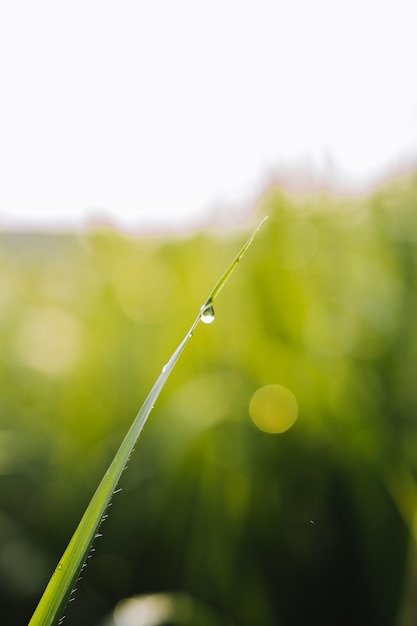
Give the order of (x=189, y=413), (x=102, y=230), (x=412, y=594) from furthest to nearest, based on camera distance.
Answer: (x=102, y=230), (x=189, y=413), (x=412, y=594)

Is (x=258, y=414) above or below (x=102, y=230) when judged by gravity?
below

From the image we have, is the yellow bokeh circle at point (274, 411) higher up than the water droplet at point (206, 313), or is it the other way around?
the water droplet at point (206, 313)

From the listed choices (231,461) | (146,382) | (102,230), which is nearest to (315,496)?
(231,461)

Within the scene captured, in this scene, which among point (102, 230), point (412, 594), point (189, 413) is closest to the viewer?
point (412, 594)

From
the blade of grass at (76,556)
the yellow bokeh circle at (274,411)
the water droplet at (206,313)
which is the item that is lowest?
the blade of grass at (76,556)

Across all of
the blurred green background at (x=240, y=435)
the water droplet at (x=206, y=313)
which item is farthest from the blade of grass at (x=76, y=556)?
the blurred green background at (x=240, y=435)

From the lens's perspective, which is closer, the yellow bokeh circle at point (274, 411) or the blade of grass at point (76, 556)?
the blade of grass at point (76, 556)

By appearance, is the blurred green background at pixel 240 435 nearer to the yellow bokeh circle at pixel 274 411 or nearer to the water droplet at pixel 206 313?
the yellow bokeh circle at pixel 274 411

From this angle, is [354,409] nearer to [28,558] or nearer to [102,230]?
[28,558]
